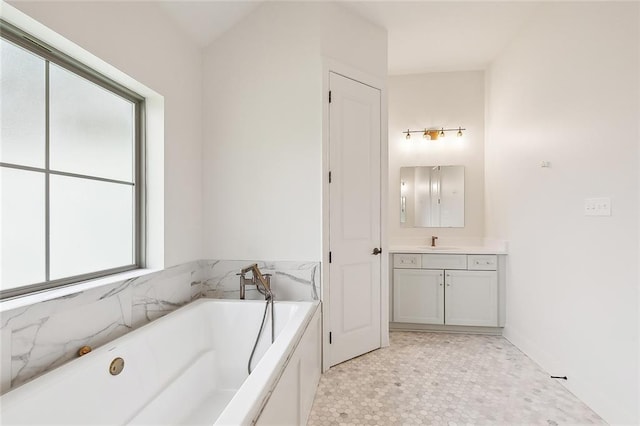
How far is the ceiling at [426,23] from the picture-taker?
2.32 meters

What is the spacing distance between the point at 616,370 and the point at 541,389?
50cm

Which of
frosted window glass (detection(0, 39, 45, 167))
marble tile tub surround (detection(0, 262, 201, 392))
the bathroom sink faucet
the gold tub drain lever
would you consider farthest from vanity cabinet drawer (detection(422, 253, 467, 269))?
frosted window glass (detection(0, 39, 45, 167))

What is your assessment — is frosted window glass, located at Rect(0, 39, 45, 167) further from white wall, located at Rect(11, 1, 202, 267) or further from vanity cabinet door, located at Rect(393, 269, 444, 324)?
vanity cabinet door, located at Rect(393, 269, 444, 324)

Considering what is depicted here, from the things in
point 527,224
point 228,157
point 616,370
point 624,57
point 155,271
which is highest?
point 624,57

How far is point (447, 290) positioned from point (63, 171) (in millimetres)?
3145

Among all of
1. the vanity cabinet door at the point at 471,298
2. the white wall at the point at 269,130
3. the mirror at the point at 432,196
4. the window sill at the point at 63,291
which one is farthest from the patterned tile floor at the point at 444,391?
the mirror at the point at 432,196

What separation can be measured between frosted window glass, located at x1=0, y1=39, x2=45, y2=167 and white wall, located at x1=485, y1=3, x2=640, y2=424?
2.87m

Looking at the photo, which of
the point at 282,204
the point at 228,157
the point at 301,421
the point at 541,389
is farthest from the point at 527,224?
the point at 228,157

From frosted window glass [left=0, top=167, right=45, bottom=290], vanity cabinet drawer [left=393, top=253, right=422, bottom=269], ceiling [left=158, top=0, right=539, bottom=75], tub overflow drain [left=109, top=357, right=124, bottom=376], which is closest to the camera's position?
frosted window glass [left=0, top=167, right=45, bottom=290]

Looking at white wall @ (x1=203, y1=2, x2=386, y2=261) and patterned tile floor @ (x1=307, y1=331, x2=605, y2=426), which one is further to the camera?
white wall @ (x1=203, y1=2, x2=386, y2=261)

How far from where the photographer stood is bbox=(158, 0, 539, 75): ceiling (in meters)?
2.32

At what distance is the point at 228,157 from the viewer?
254cm

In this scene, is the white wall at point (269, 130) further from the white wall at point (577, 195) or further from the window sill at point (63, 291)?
the white wall at point (577, 195)

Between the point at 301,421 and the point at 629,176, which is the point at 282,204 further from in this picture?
the point at 629,176
